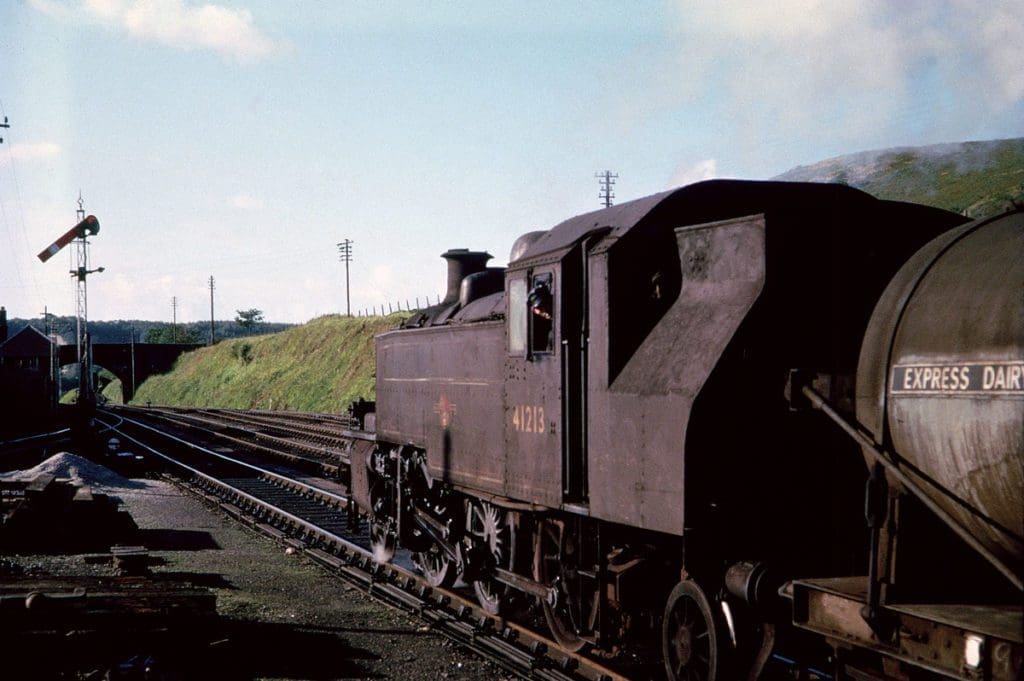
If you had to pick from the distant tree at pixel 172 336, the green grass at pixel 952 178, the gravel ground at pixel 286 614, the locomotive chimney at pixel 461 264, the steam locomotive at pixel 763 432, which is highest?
the green grass at pixel 952 178

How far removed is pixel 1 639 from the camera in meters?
7.22

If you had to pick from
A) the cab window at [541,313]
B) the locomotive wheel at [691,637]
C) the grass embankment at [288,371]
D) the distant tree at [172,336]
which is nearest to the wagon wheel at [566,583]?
the locomotive wheel at [691,637]

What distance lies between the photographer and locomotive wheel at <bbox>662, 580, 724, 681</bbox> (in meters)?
6.31

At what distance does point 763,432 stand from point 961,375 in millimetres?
1779

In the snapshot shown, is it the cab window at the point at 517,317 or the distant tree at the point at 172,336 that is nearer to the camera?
the cab window at the point at 517,317

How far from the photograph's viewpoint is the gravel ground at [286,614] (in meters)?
8.71

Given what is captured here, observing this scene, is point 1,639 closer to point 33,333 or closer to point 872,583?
point 872,583

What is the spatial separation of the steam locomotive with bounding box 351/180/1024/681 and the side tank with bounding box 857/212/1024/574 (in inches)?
0.5

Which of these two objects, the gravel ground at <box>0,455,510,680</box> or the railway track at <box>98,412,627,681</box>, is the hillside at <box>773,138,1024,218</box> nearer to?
the railway track at <box>98,412,627,681</box>

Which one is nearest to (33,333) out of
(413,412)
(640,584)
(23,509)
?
(23,509)

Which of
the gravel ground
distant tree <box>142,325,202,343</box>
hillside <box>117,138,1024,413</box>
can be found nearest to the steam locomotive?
the gravel ground

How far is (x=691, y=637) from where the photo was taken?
21.7 ft

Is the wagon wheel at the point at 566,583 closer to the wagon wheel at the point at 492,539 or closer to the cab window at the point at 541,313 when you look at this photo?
the wagon wheel at the point at 492,539

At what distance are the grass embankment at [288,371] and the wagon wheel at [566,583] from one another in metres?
34.5
